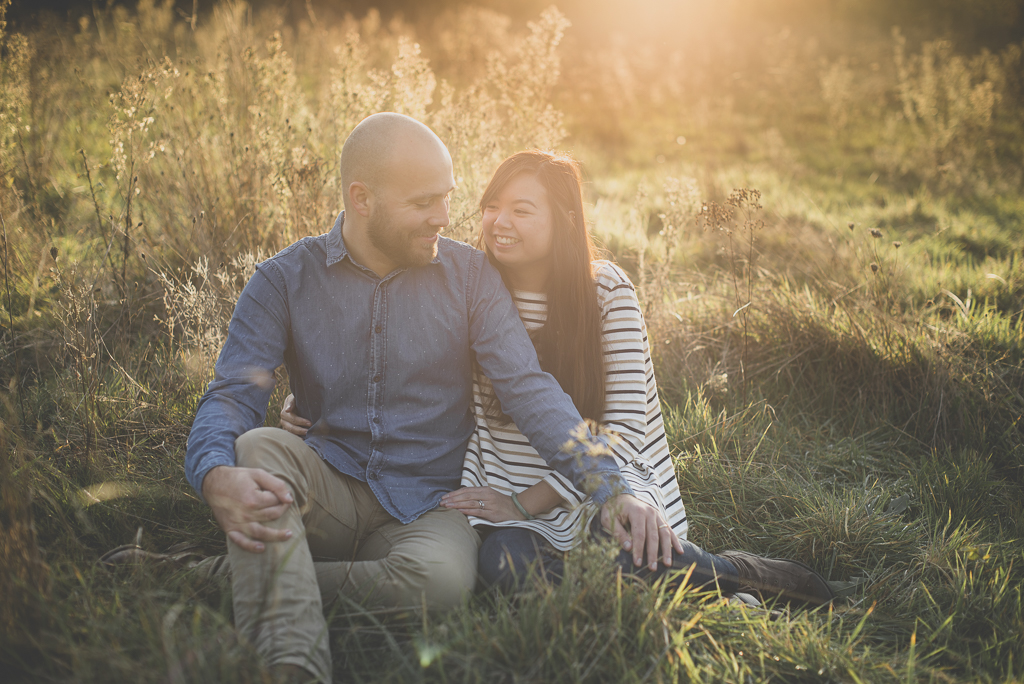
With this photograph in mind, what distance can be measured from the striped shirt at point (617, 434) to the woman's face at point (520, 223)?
8.1 inches

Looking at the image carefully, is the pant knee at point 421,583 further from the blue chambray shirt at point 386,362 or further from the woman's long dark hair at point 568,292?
the woman's long dark hair at point 568,292

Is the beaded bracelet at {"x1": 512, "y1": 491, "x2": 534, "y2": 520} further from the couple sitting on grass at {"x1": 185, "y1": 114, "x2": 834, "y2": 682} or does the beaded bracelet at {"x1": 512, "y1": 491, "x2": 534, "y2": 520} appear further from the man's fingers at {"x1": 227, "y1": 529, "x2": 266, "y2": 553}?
the man's fingers at {"x1": 227, "y1": 529, "x2": 266, "y2": 553}

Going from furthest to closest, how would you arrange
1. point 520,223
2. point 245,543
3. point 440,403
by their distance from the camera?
point 520,223, point 440,403, point 245,543

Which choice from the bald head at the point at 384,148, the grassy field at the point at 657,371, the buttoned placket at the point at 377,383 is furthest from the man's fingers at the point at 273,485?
the bald head at the point at 384,148

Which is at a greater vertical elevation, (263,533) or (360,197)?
(360,197)

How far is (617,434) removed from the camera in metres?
2.34

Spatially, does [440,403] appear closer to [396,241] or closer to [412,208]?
[396,241]

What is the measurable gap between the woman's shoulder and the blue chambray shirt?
1.36 feet

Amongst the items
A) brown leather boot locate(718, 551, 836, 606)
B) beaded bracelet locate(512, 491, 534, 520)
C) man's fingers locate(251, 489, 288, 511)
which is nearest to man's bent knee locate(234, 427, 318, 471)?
man's fingers locate(251, 489, 288, 511)

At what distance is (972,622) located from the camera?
7.02 ft

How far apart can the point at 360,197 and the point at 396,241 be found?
0.21 meters

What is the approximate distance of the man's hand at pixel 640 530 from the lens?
190cm

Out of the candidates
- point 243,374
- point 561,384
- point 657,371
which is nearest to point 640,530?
point 561,384

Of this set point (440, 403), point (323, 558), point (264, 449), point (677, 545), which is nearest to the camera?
point (264, 449)
